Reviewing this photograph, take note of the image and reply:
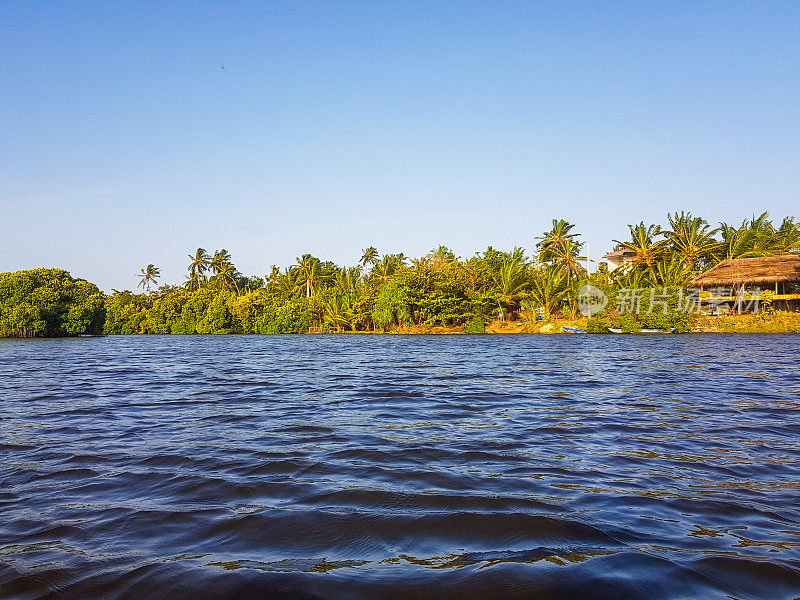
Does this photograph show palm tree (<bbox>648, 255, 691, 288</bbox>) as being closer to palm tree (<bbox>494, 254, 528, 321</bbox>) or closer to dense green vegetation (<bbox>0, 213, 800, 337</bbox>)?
dense green vegetation (<bbox>0, 213, 800, 337</bbox>)

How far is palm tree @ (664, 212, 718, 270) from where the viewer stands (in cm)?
5550

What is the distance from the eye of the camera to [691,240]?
55.7m

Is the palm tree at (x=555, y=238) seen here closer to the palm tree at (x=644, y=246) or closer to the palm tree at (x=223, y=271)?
the palm tree at (x=644, y=246)

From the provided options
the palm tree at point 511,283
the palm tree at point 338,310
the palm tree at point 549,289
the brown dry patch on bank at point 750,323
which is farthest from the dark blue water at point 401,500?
the palm tree at point 338,310

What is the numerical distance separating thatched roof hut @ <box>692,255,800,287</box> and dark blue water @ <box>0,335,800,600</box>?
41.6 metres

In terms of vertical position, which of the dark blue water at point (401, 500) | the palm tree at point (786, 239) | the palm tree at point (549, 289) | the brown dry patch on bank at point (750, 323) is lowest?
the dark blue water at point (401, 500)

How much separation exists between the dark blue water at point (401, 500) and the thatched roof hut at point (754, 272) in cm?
4157

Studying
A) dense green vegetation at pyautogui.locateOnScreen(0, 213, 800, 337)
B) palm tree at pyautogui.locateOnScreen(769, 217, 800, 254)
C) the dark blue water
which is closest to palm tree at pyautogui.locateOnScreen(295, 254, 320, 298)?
dense green vegetation at pyautogui.locateOnScreen(0, 213, 800, 337)

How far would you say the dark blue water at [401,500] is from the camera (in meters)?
2.73

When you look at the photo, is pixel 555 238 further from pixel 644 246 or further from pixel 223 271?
pixel 223 271

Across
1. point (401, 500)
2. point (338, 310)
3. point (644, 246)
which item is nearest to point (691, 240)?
point (644, 246)

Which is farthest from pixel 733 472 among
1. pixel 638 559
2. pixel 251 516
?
pixel 251 516

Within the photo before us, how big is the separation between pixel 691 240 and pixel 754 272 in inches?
479

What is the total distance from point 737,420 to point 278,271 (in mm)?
77902
